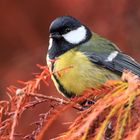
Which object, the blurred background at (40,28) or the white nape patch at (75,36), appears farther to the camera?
the blurred background at (40,28)

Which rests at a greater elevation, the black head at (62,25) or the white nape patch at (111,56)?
the black head at (62,25)

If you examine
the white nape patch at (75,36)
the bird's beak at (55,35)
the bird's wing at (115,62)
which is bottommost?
the bird's wing at (115,62)

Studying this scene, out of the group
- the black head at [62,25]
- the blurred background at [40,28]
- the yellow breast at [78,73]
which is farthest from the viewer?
the blurred background at [40,28]

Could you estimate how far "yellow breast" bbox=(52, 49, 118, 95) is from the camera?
2.26 meters

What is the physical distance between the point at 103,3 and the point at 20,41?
69 centimetres

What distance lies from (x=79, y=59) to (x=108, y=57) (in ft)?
0.58

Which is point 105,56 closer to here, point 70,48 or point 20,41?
point 70,48

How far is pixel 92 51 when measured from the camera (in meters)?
2.47

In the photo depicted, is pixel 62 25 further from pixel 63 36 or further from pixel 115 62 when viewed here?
pixel 115 62

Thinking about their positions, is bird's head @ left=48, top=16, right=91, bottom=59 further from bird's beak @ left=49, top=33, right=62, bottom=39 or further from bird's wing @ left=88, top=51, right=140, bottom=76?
bird's wing @ left=88, top=51, right=140, bottom=76

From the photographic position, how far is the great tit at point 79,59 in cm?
227

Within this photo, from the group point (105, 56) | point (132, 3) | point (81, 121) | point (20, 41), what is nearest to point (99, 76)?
point (105, 56)

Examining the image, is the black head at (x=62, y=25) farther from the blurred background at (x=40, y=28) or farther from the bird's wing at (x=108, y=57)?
the blurred background at (x=40, y=28)

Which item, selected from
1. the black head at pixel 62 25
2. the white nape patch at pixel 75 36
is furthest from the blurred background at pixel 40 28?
the black head at pixel 62 25
